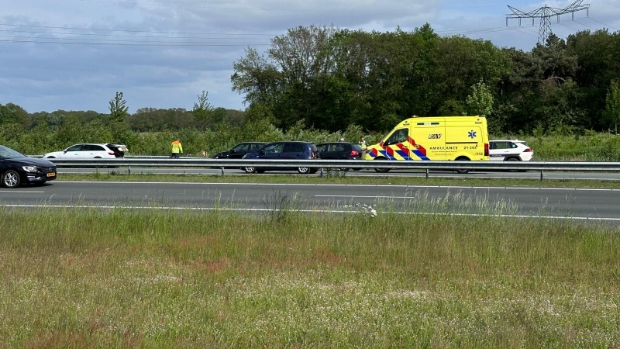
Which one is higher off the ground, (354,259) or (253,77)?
(253,77)

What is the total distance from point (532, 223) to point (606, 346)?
5175 mm

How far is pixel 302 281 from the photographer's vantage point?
767 centimetres

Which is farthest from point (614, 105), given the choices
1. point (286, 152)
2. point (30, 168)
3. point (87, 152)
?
point (30, 168)

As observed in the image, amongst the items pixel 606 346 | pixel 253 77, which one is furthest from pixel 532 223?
pixel 253 77

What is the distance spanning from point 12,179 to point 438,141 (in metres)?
18.0

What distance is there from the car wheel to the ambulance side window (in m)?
16.2

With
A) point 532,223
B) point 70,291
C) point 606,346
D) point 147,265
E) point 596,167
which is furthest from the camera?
point 596,167

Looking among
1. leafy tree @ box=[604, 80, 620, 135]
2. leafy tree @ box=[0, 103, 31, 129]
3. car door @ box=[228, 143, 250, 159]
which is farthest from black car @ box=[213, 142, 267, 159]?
leafy tree @ box=[0, 103, 31, 129]

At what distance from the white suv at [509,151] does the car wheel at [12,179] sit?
23423 millimetres

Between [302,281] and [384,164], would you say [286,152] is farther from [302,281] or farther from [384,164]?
[302,281]

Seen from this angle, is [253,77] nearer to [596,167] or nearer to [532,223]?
[596,167]

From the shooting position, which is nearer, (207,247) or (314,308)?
(314,308)

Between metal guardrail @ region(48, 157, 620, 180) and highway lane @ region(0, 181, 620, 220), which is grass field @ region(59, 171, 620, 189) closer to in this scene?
metal guardrail @ region(48, 157, 620, 180)

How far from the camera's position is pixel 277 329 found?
5949 millimetres
